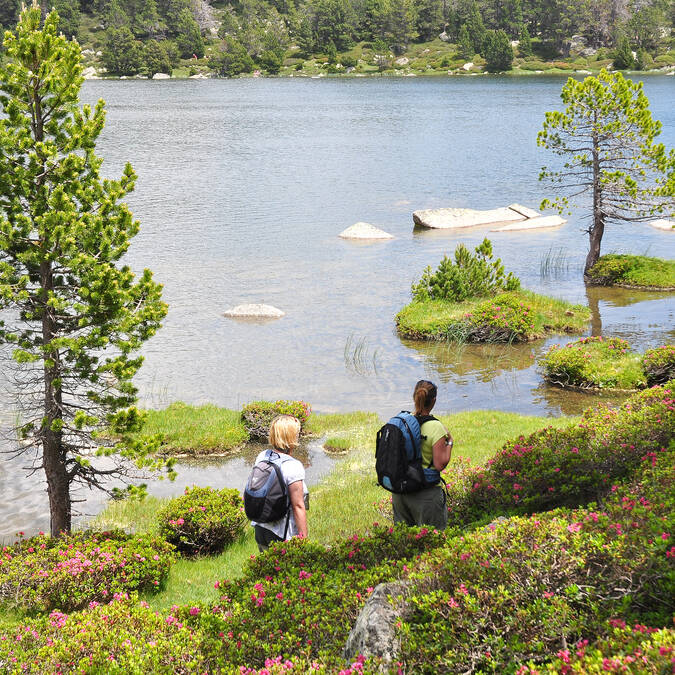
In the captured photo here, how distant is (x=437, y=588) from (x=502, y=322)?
23869 mm

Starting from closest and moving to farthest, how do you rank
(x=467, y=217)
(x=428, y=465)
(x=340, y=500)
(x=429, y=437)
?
(x=429, y=437)
(x=428, y=465)
(x=340, y=500)
(x=467, y=217)

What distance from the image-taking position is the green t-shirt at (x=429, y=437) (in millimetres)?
10297

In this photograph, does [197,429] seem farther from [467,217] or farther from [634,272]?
[467,217]

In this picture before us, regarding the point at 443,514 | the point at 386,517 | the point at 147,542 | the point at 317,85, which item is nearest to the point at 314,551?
the point at 443,514

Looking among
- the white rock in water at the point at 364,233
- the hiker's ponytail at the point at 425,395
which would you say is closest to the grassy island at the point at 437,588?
the hiker's ponytail at the point at 425,395

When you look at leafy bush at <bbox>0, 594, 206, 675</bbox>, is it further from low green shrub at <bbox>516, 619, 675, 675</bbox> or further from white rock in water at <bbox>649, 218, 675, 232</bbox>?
white rock in water at <bbox>649, 218, 675, 232</bbox>

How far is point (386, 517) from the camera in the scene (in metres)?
15.2

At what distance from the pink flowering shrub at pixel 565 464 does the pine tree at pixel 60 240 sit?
6022 millimetres

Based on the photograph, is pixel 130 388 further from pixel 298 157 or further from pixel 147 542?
pixel 298 157

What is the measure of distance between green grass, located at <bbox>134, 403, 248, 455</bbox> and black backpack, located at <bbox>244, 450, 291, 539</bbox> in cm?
1120

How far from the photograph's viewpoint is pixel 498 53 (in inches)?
7653

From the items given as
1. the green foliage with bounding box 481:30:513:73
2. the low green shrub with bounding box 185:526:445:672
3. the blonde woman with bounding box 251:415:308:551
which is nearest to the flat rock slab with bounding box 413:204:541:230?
the low green shrub with bounding box 185:526:445:672

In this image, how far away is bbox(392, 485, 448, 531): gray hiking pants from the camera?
10648 millimetres

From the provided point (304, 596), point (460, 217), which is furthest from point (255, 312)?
point (304, 596)
